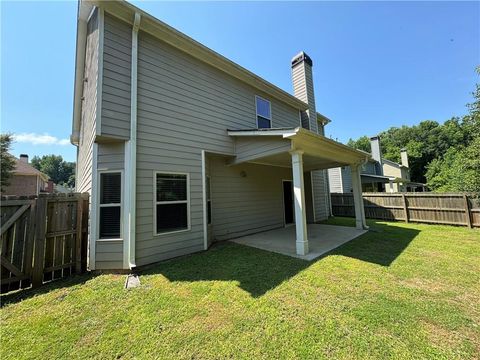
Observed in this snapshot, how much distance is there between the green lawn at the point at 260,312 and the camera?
7.25ft

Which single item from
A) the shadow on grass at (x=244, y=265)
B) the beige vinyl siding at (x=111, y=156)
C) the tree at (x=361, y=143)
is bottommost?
the shadow on grass at (x=244, y=265)

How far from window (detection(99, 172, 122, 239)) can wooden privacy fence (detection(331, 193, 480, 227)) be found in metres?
12.0

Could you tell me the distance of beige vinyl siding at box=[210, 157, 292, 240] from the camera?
23.0 feet

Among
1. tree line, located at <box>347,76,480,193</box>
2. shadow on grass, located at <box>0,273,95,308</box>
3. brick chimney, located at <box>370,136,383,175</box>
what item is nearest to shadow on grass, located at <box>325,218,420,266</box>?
shadow on grass, located at <box>0,273,95,308</box>

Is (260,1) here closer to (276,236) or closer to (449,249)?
(276,236)

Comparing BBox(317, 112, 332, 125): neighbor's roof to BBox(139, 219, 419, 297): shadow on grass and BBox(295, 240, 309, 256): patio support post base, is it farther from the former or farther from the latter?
BBox(295, 240, 309, 256): patio support post base

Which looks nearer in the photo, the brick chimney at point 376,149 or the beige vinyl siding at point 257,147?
the beige vinyl siding at point 257,147

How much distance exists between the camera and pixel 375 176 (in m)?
19.0

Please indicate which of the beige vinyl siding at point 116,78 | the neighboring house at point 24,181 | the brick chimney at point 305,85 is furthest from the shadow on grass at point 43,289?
the neighboring house at point 24,181

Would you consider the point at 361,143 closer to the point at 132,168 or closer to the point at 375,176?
the point at 375,176

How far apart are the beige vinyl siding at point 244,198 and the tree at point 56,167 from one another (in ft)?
247

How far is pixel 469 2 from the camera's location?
23.4ft

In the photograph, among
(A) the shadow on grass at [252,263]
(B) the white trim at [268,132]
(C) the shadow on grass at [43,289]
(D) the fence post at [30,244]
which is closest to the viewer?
(C) the shadow on grass at [43,289]

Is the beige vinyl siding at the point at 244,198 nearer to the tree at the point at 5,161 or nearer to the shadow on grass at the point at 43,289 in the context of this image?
the shadow on grass at the point at 43,289
